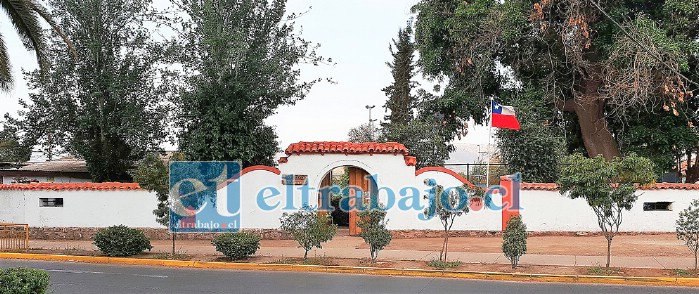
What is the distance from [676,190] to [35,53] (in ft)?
56.1

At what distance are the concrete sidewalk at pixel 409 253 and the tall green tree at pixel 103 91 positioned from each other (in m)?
4.67

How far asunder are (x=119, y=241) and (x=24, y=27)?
20.5 feet

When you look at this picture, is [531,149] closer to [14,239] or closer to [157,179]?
[157,179]

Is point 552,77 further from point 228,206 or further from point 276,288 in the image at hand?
point 276,288

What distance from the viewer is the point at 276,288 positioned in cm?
1116

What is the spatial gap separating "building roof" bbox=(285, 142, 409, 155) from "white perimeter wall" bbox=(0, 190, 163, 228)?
4.68 m

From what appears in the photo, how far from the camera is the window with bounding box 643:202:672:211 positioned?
59.1 ft

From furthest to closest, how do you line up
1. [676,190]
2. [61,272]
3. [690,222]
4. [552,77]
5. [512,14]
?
1. [552,77]
2. [512,14]
3. [676,190]
4. [61,272]
5. [690,222]

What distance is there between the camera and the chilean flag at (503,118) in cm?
1866

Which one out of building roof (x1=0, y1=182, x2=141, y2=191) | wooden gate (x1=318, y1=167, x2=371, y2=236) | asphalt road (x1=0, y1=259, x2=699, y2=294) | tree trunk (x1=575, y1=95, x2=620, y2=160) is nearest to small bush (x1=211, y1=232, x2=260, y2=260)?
asphalt road (x1=0, y1=259, x2=699, y2=294)

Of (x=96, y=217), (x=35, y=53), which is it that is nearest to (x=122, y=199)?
(x=96, y=217)

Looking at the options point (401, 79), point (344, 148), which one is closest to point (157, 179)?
point (344, 148)

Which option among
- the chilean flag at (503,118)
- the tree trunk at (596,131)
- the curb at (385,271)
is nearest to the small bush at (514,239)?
the curb at (385,271)

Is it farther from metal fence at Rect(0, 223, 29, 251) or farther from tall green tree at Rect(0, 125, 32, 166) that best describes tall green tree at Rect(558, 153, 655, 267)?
tall green tree at Rect(0, 125, 32, 166)
